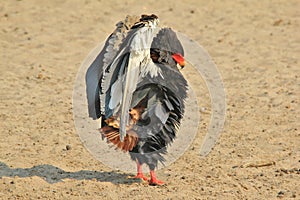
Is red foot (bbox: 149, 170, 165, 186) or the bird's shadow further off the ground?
red foot (bbox: 149, 170, 165, 186)

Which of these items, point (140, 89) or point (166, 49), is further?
point (166, 49)

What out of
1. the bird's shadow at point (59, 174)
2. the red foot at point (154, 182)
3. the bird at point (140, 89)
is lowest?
the bird's shadow at point (59, 174)

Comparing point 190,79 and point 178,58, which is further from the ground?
point 178,58

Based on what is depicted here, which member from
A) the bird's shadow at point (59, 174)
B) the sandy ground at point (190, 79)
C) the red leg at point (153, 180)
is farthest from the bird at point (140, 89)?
the sandy ground at point (190, 79)

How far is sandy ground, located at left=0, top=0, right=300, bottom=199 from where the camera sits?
515 centimetres

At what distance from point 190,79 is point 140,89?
318cm

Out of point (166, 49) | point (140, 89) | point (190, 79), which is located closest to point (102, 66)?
point (140, 89)

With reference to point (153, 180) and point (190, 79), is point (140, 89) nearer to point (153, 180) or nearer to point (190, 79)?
point (153, 180)

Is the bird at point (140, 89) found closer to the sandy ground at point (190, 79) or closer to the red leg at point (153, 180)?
the red leg at point (153, 180)

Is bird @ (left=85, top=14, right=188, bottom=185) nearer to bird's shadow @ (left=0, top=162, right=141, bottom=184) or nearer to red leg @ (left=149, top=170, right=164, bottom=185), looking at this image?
red leg @ (left=149, top=170, right=164, bottom=185)

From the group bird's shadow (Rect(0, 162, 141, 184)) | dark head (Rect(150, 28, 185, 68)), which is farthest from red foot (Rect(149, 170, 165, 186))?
dark head (Rect(150, 28, 185, 68))

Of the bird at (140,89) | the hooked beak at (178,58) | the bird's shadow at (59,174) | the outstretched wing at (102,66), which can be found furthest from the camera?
the bird's shadow at (59,174)

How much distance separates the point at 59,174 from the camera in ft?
Answer: 17.5

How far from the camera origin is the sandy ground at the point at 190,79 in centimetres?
515
